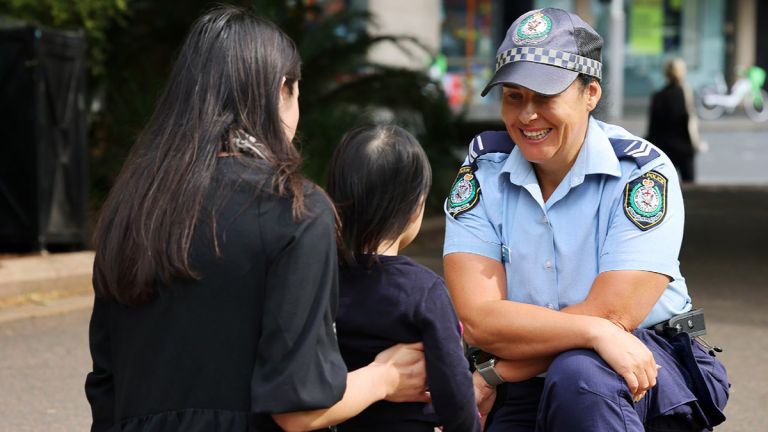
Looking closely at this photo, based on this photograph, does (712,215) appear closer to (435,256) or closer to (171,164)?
(435,256)

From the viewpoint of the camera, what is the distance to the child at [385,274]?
266 centimetres

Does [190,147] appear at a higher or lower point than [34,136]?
higher

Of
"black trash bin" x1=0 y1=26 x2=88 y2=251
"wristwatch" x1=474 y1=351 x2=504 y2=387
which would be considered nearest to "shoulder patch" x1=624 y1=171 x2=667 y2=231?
"wristwatch" x1=474 y1=351 x2=504 y2=387

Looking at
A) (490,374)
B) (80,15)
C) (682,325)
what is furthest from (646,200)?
(80,15)

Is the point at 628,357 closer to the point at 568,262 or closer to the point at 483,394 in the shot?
the point at 568,262

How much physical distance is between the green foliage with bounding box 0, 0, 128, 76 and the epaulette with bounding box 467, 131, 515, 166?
7069mm

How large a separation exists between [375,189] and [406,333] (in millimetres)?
330

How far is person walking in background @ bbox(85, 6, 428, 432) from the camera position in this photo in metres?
2.28

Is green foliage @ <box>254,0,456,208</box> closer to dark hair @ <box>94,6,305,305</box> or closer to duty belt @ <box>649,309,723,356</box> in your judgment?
duty belt @ <box>649,309,723,356</box>

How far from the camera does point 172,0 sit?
11.6 m

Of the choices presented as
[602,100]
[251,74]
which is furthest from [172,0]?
[251,74]

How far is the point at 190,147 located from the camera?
2.36 meters

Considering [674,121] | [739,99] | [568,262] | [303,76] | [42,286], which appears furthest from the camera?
[739,99]

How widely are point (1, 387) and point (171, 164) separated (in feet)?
12.5
